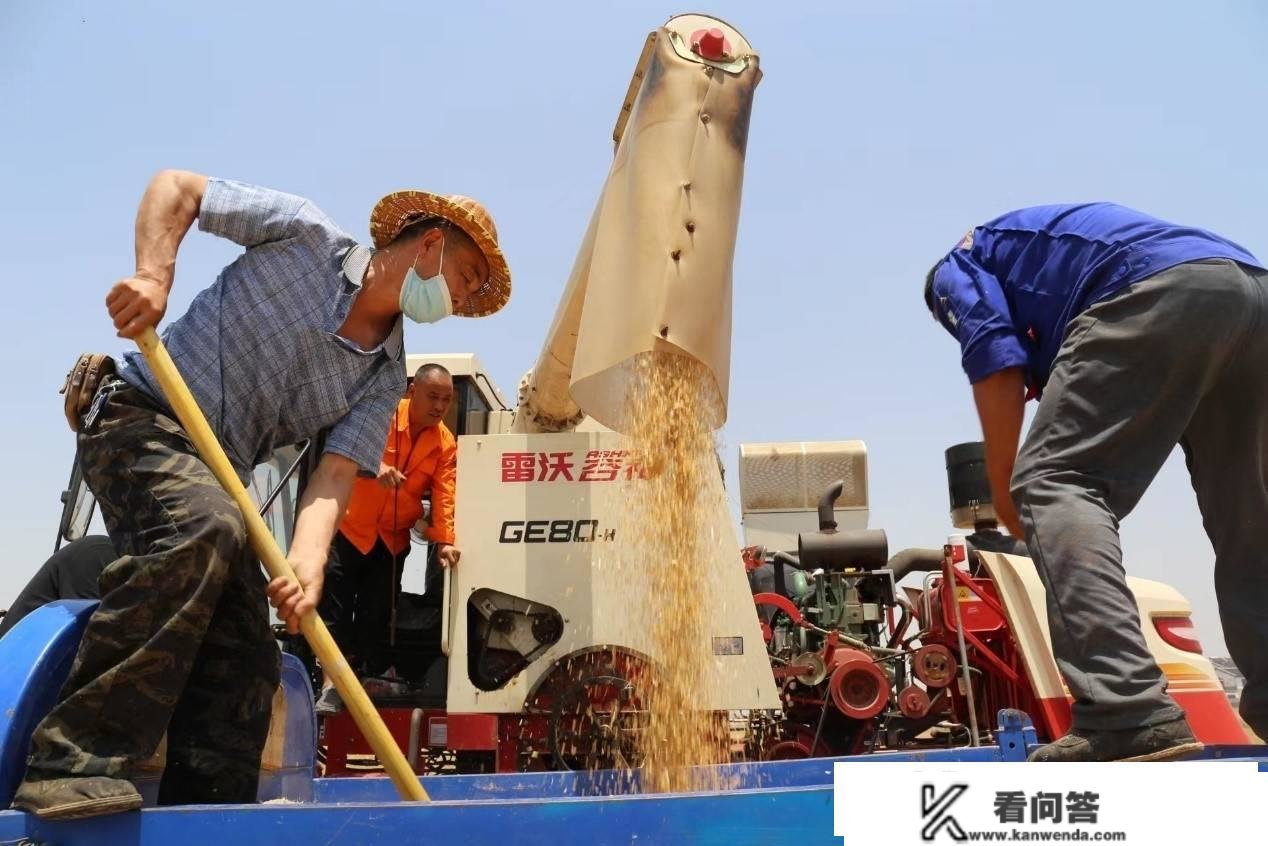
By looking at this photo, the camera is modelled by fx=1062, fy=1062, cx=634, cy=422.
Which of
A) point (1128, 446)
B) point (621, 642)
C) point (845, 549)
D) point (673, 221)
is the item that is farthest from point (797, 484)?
point (1128, 446)

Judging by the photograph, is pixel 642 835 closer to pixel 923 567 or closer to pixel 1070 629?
pixel 1070 629

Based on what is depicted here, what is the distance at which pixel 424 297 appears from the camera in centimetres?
254

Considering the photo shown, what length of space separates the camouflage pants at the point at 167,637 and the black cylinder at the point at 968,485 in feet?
18.1

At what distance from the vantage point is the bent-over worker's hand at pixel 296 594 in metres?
2.12

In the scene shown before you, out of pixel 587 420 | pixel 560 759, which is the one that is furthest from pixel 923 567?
pixel 560 759

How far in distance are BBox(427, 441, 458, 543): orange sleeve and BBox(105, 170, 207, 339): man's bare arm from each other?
7.36 ft

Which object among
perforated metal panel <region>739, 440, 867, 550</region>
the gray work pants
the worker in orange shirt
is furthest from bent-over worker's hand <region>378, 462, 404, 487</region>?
perforated metal panel <region>739, 440, 867, 550</region>

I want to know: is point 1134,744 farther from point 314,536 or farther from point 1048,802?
point 314,536

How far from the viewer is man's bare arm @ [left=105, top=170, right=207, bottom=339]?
201cm

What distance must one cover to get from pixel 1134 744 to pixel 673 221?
1785 millimetres

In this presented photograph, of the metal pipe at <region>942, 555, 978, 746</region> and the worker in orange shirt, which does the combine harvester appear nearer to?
the metal pipe at <region>942, 555, 978, 746</region>

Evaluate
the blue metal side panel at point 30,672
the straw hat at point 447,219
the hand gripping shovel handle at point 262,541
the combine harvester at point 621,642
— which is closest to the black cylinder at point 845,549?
the combine harvester at point 621,642

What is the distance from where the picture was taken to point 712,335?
297 cm

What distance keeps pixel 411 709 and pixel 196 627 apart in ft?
8.32
